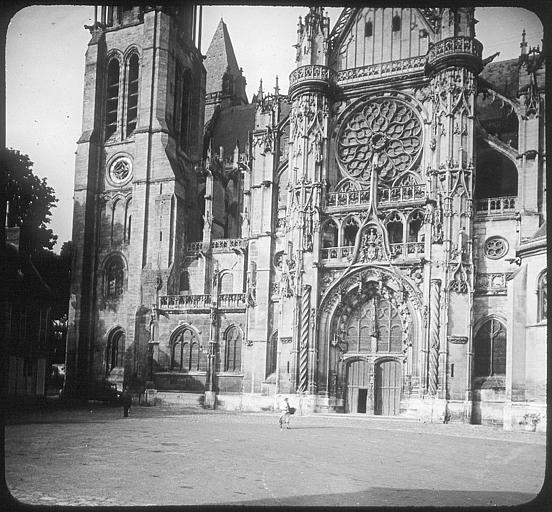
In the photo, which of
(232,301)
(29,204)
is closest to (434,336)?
(232,301)

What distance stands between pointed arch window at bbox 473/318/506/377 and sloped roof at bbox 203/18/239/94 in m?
38.9

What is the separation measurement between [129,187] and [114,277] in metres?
6.30

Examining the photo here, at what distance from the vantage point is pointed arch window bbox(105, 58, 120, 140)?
164 feet

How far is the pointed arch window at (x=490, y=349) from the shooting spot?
32.5 meters

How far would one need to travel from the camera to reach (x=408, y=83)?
37656 millimetres

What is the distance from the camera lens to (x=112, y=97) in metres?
50.6

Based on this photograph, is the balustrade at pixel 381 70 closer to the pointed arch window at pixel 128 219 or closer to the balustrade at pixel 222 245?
the balustrade at pixel 222 245

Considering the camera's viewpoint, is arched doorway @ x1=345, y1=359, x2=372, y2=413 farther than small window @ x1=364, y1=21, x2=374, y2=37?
No

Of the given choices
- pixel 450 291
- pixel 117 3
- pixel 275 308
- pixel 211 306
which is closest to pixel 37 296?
pixel 211 306

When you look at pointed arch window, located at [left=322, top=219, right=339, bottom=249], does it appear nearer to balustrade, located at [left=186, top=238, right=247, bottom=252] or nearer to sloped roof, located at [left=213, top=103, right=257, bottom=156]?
balustrade, located at [left=186, top=238, right=247, bottom=252]

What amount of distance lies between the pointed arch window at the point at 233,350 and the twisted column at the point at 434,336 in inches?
484

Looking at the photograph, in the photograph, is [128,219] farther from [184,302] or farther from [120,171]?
[184,302]

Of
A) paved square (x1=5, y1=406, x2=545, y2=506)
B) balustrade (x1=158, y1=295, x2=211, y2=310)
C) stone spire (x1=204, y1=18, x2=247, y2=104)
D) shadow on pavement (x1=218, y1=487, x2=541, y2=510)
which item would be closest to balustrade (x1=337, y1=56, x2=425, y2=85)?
balustrade (x1=158, y1=295, x2=211, y2=310)

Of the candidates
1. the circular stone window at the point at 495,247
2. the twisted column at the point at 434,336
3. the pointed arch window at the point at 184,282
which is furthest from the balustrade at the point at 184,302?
the circular stone window at the point at 495,247
